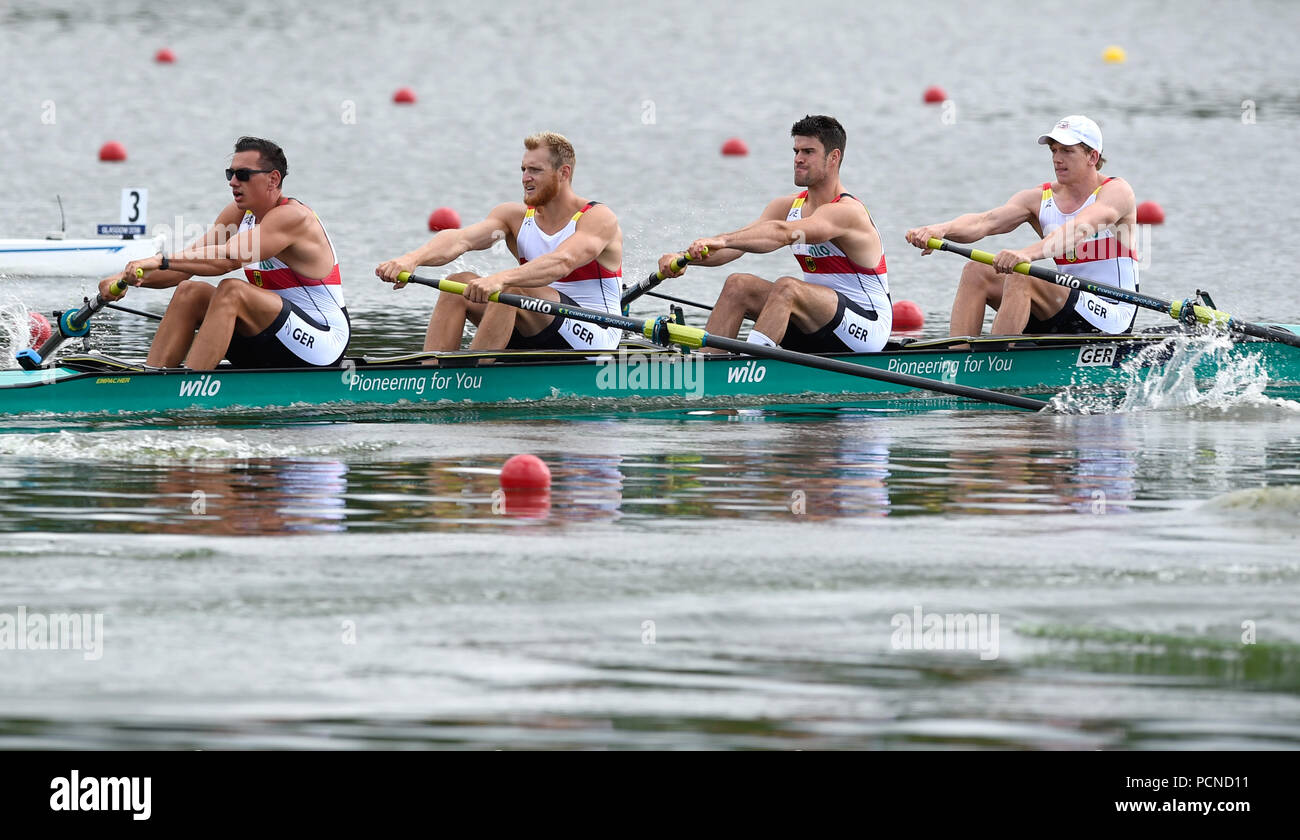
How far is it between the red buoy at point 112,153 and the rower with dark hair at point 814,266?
54.5 ft

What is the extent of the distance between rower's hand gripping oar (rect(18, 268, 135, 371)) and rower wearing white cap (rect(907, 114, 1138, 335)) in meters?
5.12

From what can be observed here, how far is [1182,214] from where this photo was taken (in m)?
24.4

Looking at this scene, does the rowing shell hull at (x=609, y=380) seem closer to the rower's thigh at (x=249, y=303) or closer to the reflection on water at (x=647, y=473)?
the rower's thigh at (x=249, y=303)

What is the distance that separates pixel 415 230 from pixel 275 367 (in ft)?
36.4

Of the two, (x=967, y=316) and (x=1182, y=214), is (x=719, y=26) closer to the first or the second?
(x=1182, y=214)

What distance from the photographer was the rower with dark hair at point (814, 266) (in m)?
12.4

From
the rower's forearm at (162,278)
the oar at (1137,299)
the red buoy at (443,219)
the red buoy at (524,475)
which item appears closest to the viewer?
the red buoy at (524,475)

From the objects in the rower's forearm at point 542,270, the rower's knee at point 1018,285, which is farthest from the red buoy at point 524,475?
the rower's knee at point 1018,285

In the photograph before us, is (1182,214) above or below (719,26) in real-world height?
below

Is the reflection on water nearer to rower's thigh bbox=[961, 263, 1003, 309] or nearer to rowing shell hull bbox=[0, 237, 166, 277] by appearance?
rower's thigh bbox=[961, 263, 1003, 309]

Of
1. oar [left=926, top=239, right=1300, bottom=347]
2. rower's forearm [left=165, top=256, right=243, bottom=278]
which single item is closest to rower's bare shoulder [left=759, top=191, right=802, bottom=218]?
oar [left=926, top=239, right=1300, bottom=347]

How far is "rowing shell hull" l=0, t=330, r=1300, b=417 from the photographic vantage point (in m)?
11.1

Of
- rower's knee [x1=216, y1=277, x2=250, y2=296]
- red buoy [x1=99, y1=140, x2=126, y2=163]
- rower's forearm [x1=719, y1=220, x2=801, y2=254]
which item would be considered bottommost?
rower's knee [x1=216, y1=277, x2=250, y2=296]
